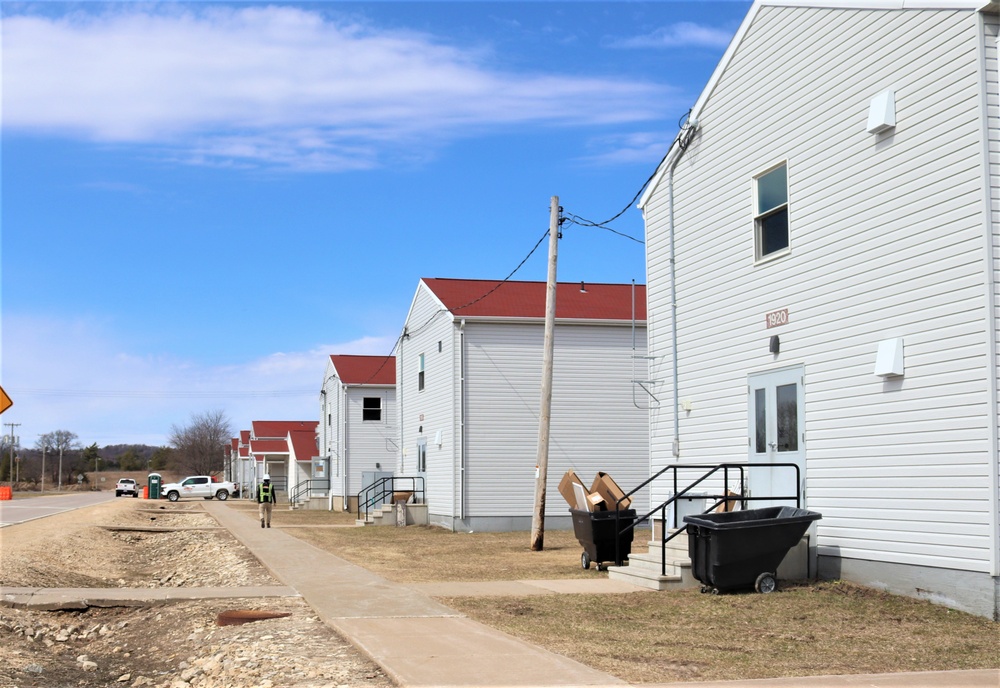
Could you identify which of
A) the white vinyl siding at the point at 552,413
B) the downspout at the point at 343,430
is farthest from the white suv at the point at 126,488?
the white vinyl siding at the point at 552,413

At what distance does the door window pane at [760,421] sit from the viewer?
15.5 m

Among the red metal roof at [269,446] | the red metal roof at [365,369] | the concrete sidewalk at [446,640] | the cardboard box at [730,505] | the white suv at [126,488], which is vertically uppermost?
the red metal roof at [365,369]

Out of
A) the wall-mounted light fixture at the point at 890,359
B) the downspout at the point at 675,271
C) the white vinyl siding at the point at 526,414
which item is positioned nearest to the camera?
the wall-mounted light fixture at the point at 890,359

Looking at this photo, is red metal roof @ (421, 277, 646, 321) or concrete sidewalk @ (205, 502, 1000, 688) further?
red metal roof @ (421, 277, 646, 321)

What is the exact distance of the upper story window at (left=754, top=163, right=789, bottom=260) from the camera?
15.4m

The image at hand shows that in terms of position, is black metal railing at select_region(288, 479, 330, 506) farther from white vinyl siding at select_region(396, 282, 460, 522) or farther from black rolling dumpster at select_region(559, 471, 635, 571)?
black rolling dumpster at select_region(559, 471, 635, 571)

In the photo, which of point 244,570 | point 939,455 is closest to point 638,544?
point 244,570

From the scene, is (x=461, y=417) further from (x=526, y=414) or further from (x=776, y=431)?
(x=776, y=431)

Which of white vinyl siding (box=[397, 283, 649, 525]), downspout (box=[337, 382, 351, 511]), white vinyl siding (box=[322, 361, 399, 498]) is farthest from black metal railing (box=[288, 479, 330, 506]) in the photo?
white vinyl siding (box=[397, 283, 649, 525])

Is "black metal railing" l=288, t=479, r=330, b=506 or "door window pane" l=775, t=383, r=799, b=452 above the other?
"door window pane" l=775, t=383, r=799, b=452

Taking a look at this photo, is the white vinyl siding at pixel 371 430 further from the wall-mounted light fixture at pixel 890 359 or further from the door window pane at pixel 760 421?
the wall-mounted light fixture at pixel 890 359

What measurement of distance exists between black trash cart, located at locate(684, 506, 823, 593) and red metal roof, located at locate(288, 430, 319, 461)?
53339 mm

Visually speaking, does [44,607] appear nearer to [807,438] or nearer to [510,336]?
[807,438]

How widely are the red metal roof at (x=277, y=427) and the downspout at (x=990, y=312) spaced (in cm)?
6940
